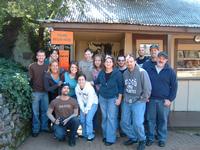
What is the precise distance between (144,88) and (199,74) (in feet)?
17.4

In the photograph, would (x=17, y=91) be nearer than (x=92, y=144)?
Yes

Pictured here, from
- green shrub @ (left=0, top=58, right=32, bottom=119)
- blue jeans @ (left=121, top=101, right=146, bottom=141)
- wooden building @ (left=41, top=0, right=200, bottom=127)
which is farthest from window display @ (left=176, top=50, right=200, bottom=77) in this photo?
green shrub @ (left=0, top=58, right=32, bottom=119)

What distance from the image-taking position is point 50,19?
31.7ft

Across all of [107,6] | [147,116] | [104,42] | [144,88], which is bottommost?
[147,116]

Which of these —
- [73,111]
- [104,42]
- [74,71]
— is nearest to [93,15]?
[74,71]

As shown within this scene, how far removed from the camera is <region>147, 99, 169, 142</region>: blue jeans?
7855 millimetres

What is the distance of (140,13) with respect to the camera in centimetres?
1131

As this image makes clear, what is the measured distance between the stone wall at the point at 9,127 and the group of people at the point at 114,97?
644mm

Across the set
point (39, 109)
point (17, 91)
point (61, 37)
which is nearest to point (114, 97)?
point (39, 109)

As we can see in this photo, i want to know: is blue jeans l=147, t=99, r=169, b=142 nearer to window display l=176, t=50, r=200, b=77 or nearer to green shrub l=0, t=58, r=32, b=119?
green shrub l=0, t=58, r=32, b=119

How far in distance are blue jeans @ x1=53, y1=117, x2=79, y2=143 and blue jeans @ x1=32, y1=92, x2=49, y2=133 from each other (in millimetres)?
718

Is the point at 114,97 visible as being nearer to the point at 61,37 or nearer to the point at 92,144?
the point at 92,144

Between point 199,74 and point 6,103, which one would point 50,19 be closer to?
point 6,103

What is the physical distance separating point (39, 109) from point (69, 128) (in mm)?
1149
